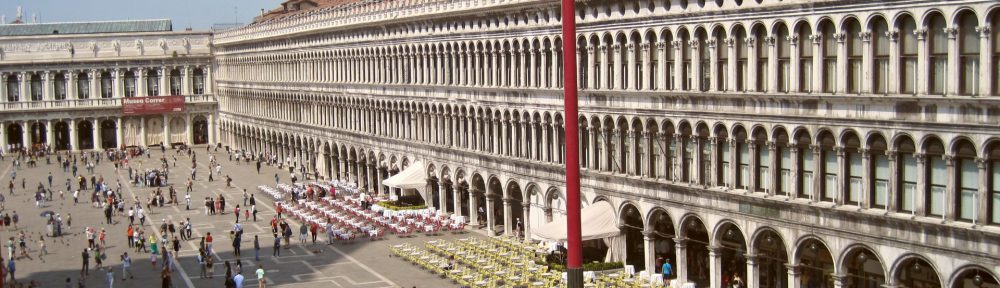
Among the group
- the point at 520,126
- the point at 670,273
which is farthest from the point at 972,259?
the point at 520,126

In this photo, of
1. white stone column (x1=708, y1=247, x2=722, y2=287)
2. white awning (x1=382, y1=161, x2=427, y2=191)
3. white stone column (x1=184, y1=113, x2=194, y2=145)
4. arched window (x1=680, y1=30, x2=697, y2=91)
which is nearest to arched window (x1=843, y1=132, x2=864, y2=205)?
white stone column (x1=708, y1=247, x2=722, y2=287)

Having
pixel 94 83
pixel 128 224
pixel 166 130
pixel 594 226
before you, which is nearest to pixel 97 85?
pixel 94 83

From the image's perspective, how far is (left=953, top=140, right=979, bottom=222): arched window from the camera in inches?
1280

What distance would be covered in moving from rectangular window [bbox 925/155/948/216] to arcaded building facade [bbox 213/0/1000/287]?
0.15 feet

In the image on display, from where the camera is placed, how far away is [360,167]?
81.5m

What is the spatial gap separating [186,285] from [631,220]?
59.7 feet

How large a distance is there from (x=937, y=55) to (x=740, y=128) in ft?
30.1

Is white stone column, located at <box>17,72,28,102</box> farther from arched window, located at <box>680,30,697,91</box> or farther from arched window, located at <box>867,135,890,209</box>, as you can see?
arched window, located at <box>867,135,890,209</box>

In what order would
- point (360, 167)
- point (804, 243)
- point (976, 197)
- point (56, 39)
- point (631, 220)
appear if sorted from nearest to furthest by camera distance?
point (976, 197), point (804, 243), point (631, 220), point (360, 167), point (56, 39)

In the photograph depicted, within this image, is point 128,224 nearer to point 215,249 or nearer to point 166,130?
point 215,249

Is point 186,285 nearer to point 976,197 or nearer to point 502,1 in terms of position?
point 502,1

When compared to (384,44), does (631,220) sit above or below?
below

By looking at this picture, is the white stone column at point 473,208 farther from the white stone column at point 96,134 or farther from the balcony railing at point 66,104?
the white stone column at point 96,134

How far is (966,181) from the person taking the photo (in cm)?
3291
